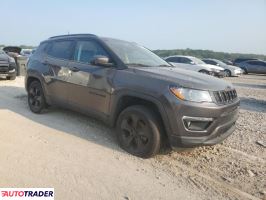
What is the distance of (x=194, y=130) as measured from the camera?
14.5 ft

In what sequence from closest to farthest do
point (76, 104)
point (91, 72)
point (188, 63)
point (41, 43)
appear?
1. point (91, 72)
2. point (76, 104)
3. point (41, 43)
4. point (188, 63)

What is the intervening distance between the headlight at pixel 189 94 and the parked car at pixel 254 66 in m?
30.5

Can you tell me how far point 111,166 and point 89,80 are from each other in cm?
171

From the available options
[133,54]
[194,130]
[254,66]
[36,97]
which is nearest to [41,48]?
[36,97]

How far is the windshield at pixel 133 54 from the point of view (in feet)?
17.7

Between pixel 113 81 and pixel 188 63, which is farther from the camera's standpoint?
pixel 188 63

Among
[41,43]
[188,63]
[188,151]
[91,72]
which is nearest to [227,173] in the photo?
[188,151]

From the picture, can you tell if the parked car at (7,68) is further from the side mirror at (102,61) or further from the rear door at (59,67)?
the side mirror at (102,61)

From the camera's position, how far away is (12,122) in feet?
20.7

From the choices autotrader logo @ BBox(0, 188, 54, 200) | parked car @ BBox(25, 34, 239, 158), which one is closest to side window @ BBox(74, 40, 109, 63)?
parked car @ BBox(25, 34, 239, 158)

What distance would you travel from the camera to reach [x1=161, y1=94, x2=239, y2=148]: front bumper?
4.32 meters

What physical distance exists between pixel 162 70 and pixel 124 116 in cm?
96

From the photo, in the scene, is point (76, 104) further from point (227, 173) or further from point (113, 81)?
point (227, 173)

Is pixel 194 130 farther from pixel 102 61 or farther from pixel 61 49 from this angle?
pixel 61 49
